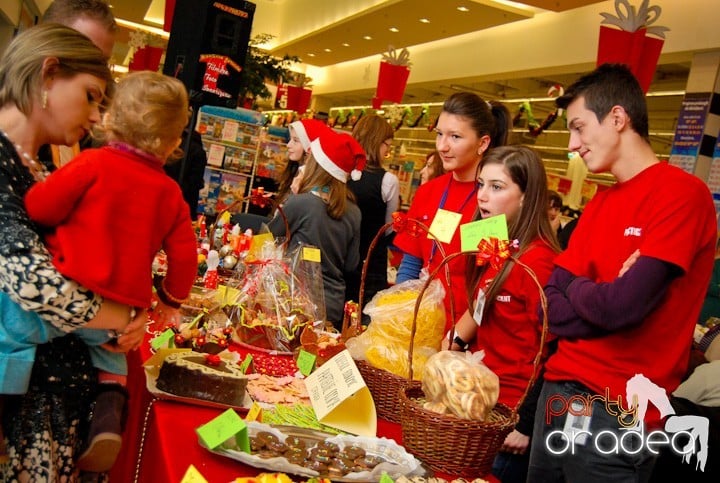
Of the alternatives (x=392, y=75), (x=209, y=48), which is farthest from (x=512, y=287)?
(x=392, y=75)

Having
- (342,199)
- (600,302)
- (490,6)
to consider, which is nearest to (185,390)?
(600,302)

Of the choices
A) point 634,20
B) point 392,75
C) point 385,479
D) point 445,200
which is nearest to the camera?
point 385,479

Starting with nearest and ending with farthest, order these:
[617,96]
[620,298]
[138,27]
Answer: [620,298]
[617,96]
[138,27]

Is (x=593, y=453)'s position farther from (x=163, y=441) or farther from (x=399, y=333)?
(x=163, y=441)

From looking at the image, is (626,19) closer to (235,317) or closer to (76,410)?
(235,317)

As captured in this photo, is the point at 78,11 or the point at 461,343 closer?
the point at 461,343

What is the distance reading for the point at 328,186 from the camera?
10.9ft

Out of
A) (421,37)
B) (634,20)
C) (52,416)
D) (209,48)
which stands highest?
(421,37)

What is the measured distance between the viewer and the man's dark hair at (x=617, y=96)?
193 cm

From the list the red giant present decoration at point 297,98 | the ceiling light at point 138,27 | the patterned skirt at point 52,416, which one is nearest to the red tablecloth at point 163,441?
the patterned skirt at point 52,416

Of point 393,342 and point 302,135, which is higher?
point 302,135

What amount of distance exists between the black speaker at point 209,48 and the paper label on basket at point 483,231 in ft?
12.1

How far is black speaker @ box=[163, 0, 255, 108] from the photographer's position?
5.22 m
